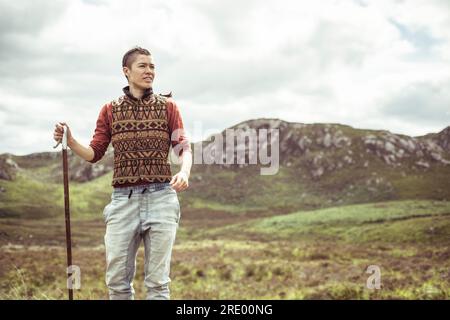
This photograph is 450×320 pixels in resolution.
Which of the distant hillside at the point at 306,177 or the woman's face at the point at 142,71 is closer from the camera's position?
the woman's face at the point at 142,71

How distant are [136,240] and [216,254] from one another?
22813 millimetres

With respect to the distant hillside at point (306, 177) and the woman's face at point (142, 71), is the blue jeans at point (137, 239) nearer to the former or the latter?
the woman's face at point (142, 71)

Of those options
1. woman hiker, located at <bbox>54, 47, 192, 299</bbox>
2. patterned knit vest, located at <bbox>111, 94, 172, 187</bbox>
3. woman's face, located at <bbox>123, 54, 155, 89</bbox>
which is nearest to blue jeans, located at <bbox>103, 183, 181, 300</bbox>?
woman hiker, located at <bbox>54, 47, 192, 299</bbox>

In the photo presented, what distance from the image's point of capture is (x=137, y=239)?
341 cm

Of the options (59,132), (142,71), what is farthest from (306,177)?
(59,132)

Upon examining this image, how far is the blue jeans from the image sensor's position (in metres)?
3.28

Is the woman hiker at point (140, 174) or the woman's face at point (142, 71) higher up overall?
the woman's face at point (142, 71)

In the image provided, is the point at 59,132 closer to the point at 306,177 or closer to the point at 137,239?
the point at 137,239

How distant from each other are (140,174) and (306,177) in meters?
111

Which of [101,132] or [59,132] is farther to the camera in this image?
[101,132]

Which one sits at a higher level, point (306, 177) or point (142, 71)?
point (142, 71)

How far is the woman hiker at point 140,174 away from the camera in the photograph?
3291mm

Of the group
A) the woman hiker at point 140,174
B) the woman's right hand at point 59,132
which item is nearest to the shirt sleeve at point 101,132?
the woman hiker at point 140,174

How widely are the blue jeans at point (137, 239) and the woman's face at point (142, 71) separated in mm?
840
